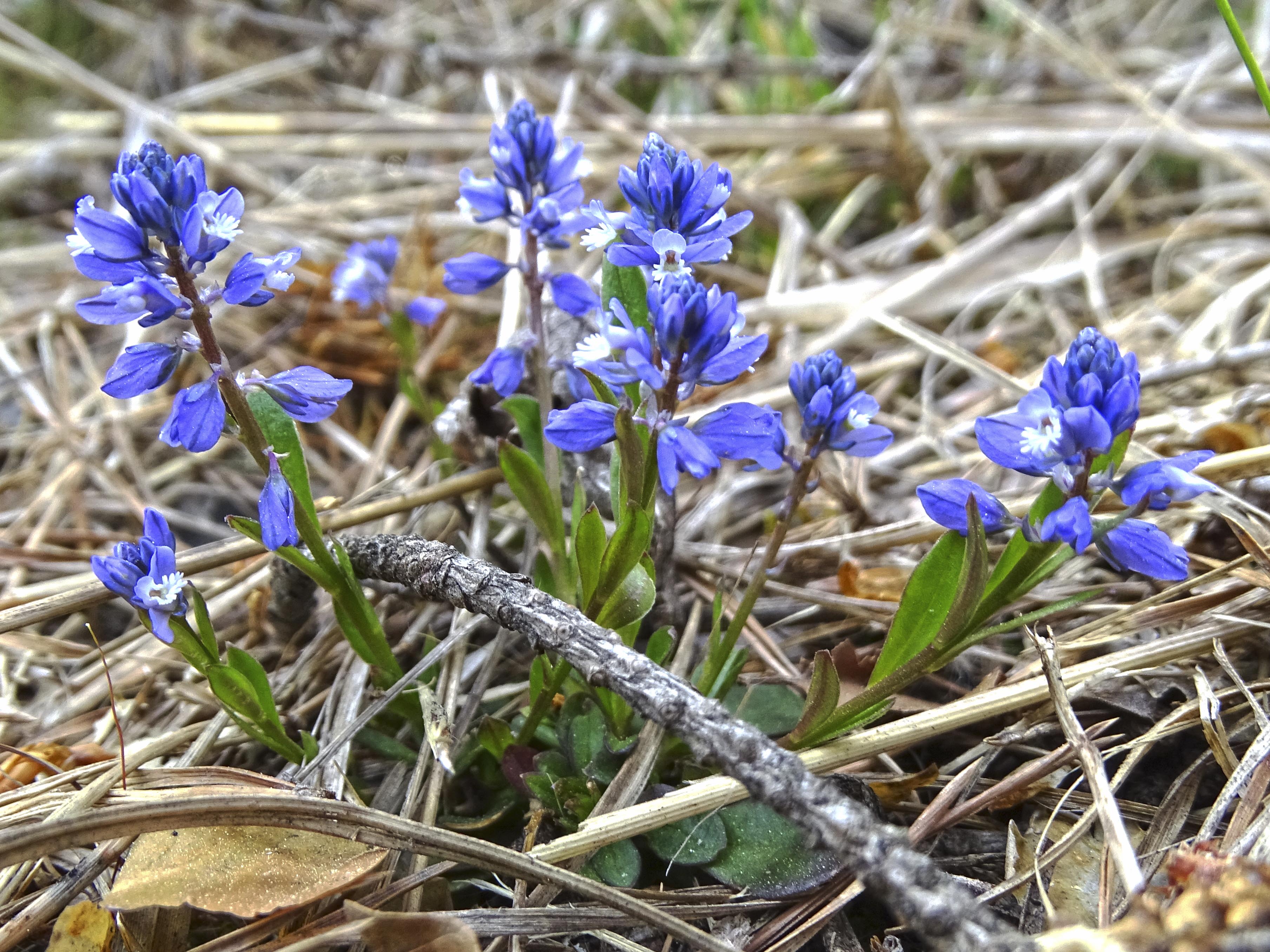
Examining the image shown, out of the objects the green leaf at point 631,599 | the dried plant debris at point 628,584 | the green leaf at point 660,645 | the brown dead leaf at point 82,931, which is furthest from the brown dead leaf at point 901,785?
the brown dead leaf at point 82,931

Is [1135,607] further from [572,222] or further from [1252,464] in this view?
[572,222]

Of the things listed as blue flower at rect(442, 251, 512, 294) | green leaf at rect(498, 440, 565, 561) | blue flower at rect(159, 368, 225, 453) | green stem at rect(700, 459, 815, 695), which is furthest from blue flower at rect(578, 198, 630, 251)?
blue flower at rect(159, 368, 225, 453)

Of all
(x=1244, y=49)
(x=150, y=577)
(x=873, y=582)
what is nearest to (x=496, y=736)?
(x=150, y=577)

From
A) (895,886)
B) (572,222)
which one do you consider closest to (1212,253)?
(572,222)

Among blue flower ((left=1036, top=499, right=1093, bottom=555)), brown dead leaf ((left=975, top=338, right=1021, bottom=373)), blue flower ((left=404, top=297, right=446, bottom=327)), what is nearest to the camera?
blue flower ((left=1036, top=499, right=1093, bottom=555))

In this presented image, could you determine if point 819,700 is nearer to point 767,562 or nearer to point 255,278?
point 767,562

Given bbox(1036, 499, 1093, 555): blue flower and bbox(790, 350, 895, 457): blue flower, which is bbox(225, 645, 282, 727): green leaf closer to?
bbox(790, 350, 895, 457): blue flower
